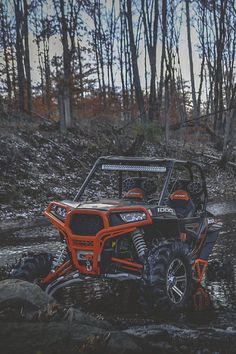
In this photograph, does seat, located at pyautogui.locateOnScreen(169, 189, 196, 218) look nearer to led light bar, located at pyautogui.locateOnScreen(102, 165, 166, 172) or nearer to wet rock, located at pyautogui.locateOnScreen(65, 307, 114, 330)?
led light bar, located at pyautogui.locateOnScreen(102, 165, 166, 172)

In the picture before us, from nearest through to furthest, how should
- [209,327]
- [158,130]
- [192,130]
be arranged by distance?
[209,327] < [158,130] < [192,130]

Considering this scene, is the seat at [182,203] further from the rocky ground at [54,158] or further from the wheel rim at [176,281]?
the rocky ground at [54,158]

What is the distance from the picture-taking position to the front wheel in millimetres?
5379

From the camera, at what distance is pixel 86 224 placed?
18.6ft

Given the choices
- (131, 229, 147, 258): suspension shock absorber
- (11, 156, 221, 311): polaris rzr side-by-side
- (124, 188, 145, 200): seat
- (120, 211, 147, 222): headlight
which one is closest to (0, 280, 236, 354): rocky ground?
(11, 156, 221, 311): polaris rzr side-by-side

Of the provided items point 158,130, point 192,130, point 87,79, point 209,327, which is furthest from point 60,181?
point 87,79

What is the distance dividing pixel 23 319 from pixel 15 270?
137 cm

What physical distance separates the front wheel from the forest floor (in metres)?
0.19

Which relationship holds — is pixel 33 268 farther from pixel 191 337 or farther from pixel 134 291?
pixel 191 337

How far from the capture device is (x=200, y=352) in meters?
4.36

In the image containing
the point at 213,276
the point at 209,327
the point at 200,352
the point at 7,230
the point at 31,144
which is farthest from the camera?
the point at 31,144

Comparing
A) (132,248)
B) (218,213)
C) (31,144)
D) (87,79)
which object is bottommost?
(218,213)

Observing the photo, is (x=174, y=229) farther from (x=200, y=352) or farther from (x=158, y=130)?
(x=158, y=130)

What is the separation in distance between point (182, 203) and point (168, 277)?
153 centimetres
